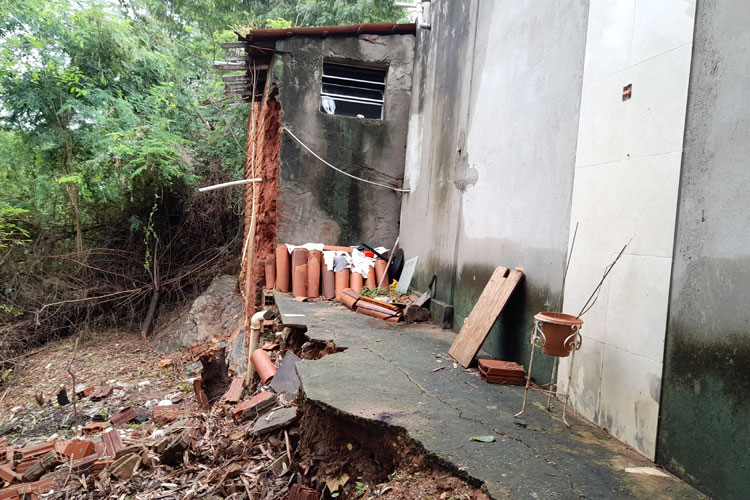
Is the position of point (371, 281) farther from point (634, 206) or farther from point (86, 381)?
point (86, 381)

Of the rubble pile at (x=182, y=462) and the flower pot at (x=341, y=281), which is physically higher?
the flower pot at (x=341, y=281)

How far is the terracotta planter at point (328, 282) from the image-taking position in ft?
22.9

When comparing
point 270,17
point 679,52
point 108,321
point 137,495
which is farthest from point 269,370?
point 270,17

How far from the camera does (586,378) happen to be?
2.99 metres

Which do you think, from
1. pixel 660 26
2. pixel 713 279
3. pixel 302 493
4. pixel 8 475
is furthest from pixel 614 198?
pixel 8 475

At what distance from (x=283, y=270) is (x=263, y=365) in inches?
86.0

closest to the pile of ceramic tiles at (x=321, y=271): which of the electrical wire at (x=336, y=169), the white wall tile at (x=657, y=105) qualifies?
the electrical wire at (x=336, y=169)

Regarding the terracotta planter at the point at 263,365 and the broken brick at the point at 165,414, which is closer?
the terracotta planter at the point at 263,365

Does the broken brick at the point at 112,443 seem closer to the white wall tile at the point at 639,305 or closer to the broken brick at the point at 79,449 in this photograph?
the broken brick at the point at 79,449

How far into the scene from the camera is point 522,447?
2.44 m

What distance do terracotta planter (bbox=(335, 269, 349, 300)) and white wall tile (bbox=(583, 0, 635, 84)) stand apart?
15.0ft

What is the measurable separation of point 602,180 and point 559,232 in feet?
1.89

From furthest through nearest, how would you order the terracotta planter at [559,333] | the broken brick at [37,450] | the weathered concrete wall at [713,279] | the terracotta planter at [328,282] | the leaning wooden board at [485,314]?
the terracotta planter at [328,282]
the broken brick at [37,450]
the leaning wooden board at [485,314]
the terracotta planter at [559,333]
the weathered concrete wall at [713,279]

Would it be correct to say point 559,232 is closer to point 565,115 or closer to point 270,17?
point 565,115
